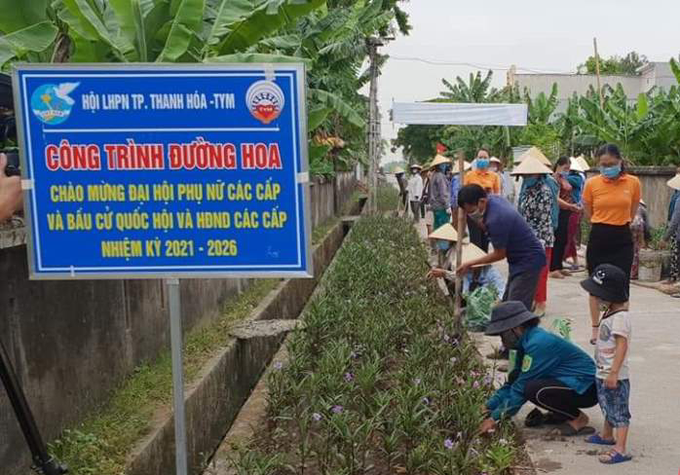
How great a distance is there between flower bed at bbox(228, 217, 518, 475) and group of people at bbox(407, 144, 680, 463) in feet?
0.99

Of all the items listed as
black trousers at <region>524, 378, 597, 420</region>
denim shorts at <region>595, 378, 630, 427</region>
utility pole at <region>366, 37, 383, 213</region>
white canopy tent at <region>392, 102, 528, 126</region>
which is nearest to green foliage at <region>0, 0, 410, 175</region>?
black trousers at <region>524, 378, 597, 420</region>

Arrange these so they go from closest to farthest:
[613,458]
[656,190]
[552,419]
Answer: [613,458]
[552,419]
[656,190]

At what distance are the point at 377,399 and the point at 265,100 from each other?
6.89 ft

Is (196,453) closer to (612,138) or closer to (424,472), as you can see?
(424,472)

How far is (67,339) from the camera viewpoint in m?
4.17

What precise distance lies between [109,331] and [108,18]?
222cm

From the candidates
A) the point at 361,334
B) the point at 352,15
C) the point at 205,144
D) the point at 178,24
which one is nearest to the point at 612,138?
the point at 352,15

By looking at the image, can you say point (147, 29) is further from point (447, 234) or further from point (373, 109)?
point (373, 109)

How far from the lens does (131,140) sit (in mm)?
2637

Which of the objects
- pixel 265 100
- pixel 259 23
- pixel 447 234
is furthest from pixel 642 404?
pixel 259 23

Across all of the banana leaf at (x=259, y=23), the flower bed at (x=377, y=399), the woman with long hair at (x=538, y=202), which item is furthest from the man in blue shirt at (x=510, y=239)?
the woman with long hair at (x=538, y=202)

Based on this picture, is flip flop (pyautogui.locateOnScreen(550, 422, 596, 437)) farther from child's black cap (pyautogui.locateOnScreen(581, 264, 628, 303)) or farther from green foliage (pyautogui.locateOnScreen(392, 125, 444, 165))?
green foliage (pyautogui.locateOnScreen(392, 125, 444, 165))

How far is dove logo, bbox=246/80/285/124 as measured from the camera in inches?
102

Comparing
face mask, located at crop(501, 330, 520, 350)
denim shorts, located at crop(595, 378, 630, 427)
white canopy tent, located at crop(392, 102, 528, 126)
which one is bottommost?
denim shorts, located at crop(595, 378, 630, 427)
